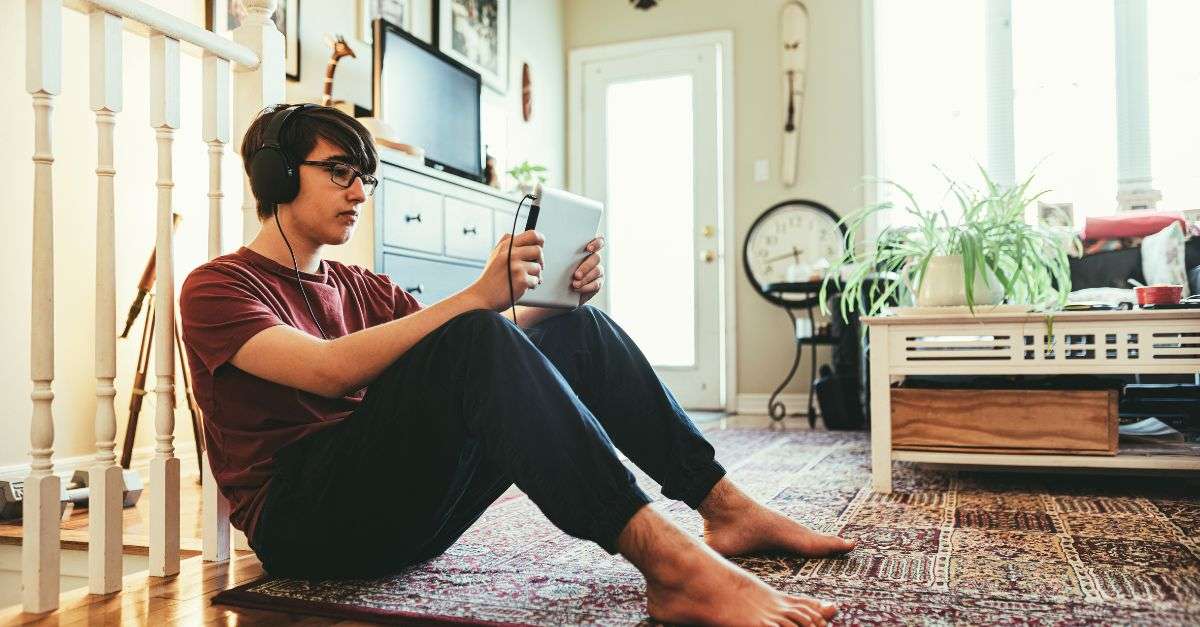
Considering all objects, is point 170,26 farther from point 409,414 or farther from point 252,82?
point 409,414

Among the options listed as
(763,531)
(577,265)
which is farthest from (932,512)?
(577,265)

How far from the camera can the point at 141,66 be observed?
8.93 feet

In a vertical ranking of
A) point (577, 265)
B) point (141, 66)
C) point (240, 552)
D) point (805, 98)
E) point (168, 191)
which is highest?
point (805, 98)

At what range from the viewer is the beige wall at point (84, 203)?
235cm

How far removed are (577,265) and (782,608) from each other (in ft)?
1.87

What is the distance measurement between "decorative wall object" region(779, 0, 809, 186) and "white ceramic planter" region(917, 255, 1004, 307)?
248cm

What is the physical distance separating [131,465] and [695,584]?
225 centimetres

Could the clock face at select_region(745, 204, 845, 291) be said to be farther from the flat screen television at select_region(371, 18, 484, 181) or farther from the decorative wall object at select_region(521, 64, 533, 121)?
the flat screen television at select_region(371, 18, 484, 181)

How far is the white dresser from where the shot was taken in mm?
2654

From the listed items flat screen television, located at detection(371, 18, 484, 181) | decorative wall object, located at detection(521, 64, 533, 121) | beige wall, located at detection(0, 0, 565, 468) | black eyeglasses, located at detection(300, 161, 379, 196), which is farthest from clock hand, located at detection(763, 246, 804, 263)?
black eyeglasses, located at detection(300, 161, 379, 196)

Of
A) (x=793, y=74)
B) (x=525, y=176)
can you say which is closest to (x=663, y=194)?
(x=793, y=74)

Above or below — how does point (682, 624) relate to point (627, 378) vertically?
below

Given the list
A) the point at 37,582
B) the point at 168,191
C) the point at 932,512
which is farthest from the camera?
the point at 932,512

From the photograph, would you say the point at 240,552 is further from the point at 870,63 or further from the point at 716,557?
the point at 870,63
